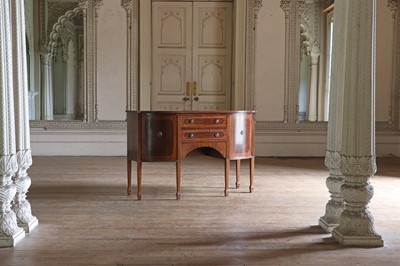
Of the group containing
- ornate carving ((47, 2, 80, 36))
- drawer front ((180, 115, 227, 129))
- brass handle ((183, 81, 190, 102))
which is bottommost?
drawer front ((180, 115, 227, 129))

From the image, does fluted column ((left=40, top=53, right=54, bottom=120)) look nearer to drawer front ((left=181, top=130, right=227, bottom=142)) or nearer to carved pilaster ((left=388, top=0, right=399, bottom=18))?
drawer front ((left=181, top=130, right=227, bottom=142))

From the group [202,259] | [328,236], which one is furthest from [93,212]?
[328,236]

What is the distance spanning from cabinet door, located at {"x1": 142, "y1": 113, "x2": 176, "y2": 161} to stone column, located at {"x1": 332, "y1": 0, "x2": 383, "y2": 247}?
185cm

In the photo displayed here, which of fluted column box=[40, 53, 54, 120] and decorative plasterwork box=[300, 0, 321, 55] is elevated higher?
decorative plasterwork box=[300, 0, 321, 55]

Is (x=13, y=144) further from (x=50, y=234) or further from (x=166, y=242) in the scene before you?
(x=166, y=242)

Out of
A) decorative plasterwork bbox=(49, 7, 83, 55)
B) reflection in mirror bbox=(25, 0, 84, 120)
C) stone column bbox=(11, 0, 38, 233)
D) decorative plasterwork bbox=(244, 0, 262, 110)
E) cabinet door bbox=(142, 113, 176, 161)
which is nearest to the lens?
stone column bbox=(11, 0, 38, 233)

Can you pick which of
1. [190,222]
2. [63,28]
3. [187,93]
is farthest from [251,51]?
[190,222]

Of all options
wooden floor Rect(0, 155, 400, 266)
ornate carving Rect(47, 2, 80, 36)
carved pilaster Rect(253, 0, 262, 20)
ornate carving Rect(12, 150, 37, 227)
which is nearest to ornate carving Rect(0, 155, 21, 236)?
wooden floor Rect(0, 155, 400, 266)

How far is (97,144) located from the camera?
8.55 m

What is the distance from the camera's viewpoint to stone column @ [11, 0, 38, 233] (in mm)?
3320

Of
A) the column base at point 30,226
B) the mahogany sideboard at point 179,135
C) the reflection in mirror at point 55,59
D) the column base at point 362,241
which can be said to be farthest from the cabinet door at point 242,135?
the reflection in mirror at point 55,59

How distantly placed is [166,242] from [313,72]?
248 inches

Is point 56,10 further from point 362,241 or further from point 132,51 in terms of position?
point 362,241

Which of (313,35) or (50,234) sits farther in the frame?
(313,35)
